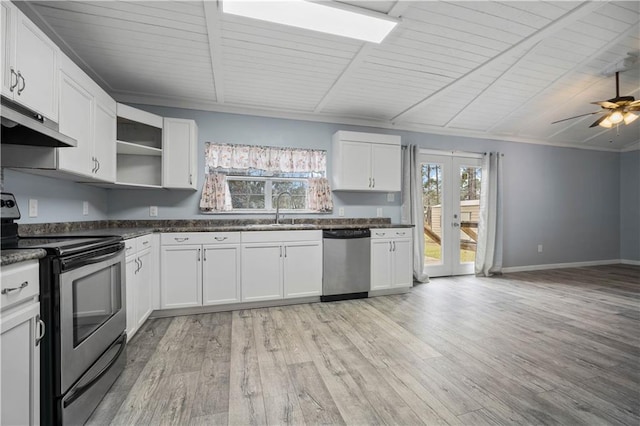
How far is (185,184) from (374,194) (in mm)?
2601

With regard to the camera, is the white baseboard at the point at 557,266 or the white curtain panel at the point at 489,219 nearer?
the white curtain panel at the point at 489,219

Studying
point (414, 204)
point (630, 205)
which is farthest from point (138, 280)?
point (630, 205)

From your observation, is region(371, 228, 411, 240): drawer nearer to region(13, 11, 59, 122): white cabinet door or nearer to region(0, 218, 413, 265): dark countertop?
region(0, 218, 413, 265): dark countertop

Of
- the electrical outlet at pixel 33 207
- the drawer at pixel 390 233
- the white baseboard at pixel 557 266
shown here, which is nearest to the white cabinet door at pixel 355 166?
the drawer at pixel 390 233

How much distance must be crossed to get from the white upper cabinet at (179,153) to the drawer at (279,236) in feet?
3.06

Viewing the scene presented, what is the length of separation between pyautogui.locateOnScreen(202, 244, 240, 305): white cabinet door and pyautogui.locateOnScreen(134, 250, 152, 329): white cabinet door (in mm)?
493

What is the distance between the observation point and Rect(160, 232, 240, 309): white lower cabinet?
2.92 meters

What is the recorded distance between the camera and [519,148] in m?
5.21

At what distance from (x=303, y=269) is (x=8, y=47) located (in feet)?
9.14

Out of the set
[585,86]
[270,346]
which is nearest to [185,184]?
[270,346]

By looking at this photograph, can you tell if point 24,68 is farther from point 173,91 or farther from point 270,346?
point 270,346

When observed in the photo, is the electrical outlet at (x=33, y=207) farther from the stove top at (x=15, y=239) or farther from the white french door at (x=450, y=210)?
the white french door at (x=450, y=210)

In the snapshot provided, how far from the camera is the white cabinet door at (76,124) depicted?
1891 millimetres

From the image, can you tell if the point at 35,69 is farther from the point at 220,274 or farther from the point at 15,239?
the point at 220,274
